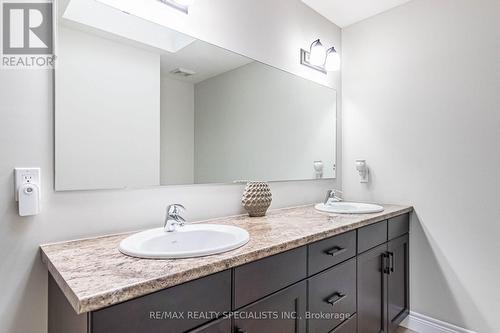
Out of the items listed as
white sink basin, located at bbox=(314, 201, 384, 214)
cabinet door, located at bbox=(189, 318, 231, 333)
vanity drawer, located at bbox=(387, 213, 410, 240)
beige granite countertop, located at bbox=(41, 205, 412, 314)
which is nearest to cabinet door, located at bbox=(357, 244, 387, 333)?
vanity drawer, located at bbox=(387, 213, 410, 240)

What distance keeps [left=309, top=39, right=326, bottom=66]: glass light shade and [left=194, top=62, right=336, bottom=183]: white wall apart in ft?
0.53

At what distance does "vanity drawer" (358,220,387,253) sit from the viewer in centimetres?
157

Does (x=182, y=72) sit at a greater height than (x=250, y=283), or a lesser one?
greater

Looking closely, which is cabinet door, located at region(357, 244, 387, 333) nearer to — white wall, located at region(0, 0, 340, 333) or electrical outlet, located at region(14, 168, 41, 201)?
white wall, located at region(0, 0, 340, 333)

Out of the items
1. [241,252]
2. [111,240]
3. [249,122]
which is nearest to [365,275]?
[241,252]

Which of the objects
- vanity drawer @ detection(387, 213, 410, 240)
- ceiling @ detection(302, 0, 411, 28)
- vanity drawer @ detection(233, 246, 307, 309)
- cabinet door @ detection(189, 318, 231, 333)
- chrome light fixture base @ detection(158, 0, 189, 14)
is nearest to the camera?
cabinet door @ detection(189, 318, 231, 333)

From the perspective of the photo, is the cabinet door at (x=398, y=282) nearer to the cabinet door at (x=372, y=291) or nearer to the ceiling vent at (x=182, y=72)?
the cabinet door at (x=372, y=291)

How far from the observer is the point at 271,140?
1.97 metres

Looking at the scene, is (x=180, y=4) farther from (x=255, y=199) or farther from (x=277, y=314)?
(x=277, y=314)

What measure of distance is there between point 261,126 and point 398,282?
1.43m

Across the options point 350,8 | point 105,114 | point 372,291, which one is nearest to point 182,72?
point 105,114

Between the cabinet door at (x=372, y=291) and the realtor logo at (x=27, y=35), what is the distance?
5.71 feet

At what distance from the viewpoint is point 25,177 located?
39.9 inches

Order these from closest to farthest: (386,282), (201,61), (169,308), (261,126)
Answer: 1. (169,308)
2. (201,61)
3. (386,282)
4. (261,126)
